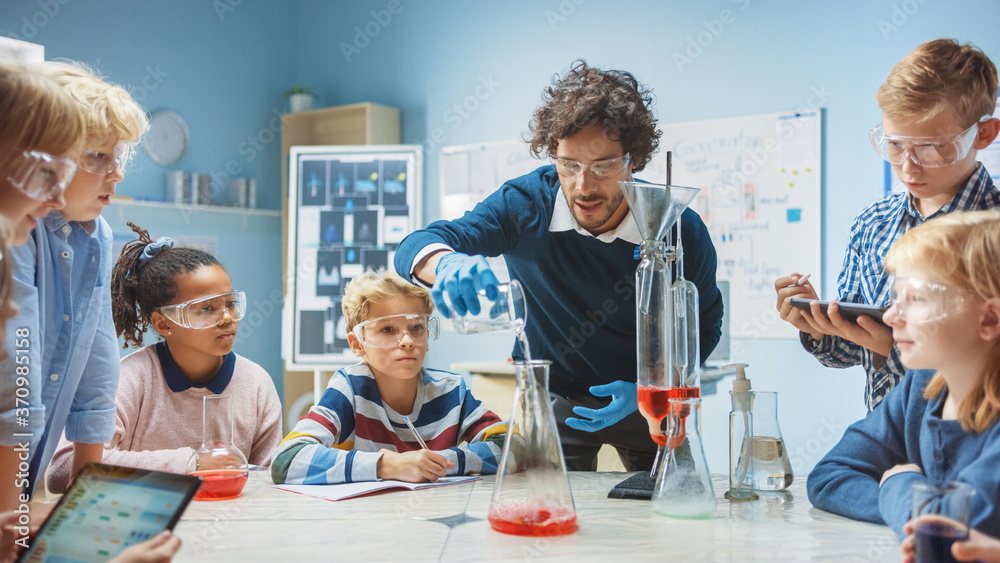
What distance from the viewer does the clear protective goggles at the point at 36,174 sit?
1.01m

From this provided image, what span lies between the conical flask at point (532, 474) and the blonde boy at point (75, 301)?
0.74m

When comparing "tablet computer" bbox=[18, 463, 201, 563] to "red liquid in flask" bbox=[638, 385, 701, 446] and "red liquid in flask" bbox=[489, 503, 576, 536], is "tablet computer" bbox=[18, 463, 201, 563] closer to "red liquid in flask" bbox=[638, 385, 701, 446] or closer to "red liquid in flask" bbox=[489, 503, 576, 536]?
"red liquid in flask" bbox=[489, 503, 576, 536]

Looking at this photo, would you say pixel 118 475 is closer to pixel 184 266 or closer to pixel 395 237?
pixel 184 266

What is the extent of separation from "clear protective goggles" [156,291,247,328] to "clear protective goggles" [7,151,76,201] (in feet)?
2.93

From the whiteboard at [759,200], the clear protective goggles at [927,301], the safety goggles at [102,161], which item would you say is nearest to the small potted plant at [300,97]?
the whiteboard at [759,200]

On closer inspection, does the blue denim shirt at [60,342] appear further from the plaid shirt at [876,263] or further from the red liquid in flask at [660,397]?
the plaid shirt at [876,263]

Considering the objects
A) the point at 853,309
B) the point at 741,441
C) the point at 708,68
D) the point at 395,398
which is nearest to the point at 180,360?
the point at 395,398

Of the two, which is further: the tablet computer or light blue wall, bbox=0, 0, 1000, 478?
light blue wall, bbox=0, 0, 1000, 478

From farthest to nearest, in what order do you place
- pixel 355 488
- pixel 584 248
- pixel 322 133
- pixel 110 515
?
pixel 322 133
pixel 584 248
pixel 355 488
pixel 110 515

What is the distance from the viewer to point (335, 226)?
4.55 metres

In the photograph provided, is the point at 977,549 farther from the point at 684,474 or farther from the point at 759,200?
the point at 759,200

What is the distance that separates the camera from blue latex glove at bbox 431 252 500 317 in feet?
4.19

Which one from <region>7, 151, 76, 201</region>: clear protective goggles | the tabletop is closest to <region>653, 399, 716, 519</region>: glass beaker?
the tabletop

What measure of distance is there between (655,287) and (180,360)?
124 centimetres
